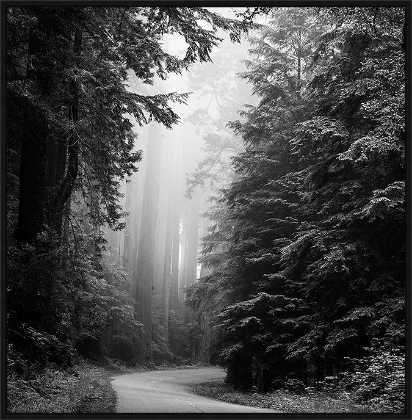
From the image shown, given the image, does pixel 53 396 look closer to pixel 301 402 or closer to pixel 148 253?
pixel 301 402

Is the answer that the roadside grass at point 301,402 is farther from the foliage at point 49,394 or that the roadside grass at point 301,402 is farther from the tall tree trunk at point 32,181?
the tall tree trunk at point 32,181

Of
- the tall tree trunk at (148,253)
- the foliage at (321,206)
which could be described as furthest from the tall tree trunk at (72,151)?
the tall tree trunk at (148,253)

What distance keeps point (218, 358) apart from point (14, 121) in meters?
8.02

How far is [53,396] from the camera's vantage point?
19.8ft

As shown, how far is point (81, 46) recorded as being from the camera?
348 inches

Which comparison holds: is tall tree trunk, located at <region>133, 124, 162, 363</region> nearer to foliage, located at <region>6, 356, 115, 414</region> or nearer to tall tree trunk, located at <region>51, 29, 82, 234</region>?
tall tree trunk, located at <region>51, 29, 82, 234</region>

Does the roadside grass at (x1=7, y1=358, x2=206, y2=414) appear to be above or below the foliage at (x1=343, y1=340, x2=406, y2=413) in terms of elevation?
below

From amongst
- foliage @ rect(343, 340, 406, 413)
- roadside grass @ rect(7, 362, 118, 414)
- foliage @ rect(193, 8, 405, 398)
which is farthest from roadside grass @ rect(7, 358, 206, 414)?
foliage @ rect(193, 8, 405, 398)

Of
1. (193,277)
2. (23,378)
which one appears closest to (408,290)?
(23,378)

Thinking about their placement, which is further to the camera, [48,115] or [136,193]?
[136,193]

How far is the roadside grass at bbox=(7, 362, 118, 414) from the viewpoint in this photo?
521 cm

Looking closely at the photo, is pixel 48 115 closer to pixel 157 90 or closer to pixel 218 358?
pixel 218 358

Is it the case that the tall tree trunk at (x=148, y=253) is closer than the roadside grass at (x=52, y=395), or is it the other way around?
the roadside grass at (x=52, y=395)

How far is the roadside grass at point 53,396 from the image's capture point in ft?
17.1
